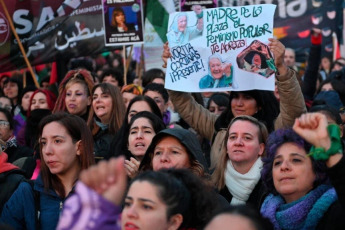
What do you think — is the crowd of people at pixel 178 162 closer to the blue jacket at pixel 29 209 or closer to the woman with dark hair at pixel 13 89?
the blue jacket at pixel 29 209

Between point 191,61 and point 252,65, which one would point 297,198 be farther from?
point 191,61

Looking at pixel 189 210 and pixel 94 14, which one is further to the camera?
pixel 94 14

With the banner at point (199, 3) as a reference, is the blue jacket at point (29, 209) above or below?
below

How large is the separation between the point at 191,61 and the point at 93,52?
2.68 m

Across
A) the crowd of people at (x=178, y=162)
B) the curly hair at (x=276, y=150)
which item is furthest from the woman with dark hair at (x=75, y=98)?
the curly hair at (x=276, y=150)

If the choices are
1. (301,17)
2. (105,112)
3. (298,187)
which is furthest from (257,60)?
(301,17)

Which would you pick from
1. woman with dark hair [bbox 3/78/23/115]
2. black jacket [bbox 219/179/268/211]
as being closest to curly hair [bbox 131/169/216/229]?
black jacket [bbox 219/179/268/211]

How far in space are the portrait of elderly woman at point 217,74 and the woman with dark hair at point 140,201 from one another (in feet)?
7.24

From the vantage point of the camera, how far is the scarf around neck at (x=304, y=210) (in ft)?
13.8

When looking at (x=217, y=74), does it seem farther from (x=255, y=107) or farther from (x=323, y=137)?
(x=323, y=137)

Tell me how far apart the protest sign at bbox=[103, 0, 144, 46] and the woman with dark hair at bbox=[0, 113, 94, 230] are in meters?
3.28

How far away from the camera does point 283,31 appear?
30.3 feet

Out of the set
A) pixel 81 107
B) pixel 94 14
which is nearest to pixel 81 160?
pixel 81 107

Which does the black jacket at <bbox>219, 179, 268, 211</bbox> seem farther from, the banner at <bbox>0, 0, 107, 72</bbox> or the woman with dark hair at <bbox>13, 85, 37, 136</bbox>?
the banner at <bbox>0, 0, 107, 72</bbox>
